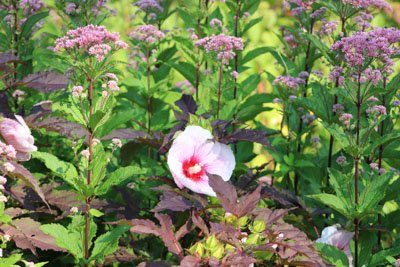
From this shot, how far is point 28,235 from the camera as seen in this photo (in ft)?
6.70

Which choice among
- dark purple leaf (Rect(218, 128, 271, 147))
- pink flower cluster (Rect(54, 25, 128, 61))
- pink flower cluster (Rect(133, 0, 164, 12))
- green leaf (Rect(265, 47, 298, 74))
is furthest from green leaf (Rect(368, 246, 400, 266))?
pink flower cluster (Rect(133, 0, 164, 12))

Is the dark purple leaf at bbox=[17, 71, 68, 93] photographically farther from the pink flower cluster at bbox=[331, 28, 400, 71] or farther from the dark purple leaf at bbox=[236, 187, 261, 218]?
the pink flower cluster at bbox=[331, 28, 400, 71]

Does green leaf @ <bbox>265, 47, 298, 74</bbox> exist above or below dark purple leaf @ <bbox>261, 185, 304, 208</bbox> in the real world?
above

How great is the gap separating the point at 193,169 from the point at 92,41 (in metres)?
0.47

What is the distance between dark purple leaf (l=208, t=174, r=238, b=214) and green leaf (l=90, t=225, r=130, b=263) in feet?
1.01

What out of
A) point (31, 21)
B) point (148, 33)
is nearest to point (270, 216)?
point (148, 33)

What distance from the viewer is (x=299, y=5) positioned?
8.80 feet

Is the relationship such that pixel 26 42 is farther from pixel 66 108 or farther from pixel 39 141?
pixel 66 108

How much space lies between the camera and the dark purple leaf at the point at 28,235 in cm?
198

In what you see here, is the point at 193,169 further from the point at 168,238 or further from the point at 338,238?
the point at 338,238

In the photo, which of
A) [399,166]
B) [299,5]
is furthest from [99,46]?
[399,166]

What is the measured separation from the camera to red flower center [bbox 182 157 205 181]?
83.5 inches

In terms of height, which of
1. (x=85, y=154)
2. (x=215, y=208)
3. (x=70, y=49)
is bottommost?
(x=215, y=208)

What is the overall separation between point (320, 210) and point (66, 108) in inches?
37.1
